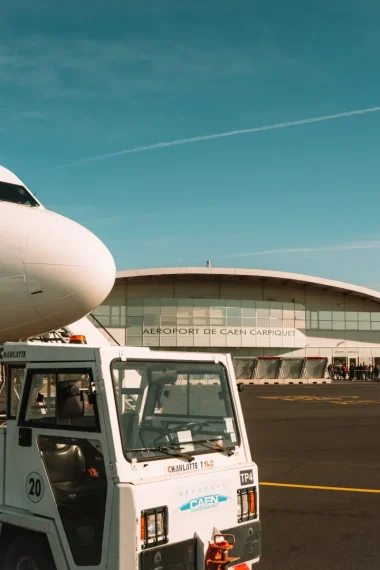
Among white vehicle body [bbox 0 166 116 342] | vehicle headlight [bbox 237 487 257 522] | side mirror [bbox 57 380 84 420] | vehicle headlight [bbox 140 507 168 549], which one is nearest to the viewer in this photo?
vehicle headlight [bbox 140 507 168 549]

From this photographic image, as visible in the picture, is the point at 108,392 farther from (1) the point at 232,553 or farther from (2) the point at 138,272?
(2) the point at 138,272

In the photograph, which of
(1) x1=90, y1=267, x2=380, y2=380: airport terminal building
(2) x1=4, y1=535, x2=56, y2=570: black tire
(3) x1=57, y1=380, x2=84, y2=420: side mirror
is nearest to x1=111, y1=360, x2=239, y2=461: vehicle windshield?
(3) x1=57, y1=380, x2=84, y2=420: side mirror

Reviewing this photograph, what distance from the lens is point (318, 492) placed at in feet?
33.4

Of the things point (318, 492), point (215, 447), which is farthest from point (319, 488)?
point (215, 447)

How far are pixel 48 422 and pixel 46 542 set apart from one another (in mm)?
874

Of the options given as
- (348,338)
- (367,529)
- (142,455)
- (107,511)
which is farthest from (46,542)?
(348,338)

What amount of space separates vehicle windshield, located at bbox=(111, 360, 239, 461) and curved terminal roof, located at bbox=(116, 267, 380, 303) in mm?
54376

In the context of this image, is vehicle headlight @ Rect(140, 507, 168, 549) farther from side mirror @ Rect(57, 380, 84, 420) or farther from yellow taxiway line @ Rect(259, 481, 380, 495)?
yellow taxiway line @ Rect(259, 481, 380, 495)

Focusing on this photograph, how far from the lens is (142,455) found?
5.00 metres

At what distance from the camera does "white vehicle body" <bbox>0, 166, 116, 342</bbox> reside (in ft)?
30.6

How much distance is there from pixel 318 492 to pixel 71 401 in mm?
6308

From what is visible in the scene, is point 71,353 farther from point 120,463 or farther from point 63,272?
point 63,272

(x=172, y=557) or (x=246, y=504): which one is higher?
(x=246, y=504)

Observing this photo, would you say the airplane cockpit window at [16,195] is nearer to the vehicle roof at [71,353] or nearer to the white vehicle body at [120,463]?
the vehicle roof at [71,353]
